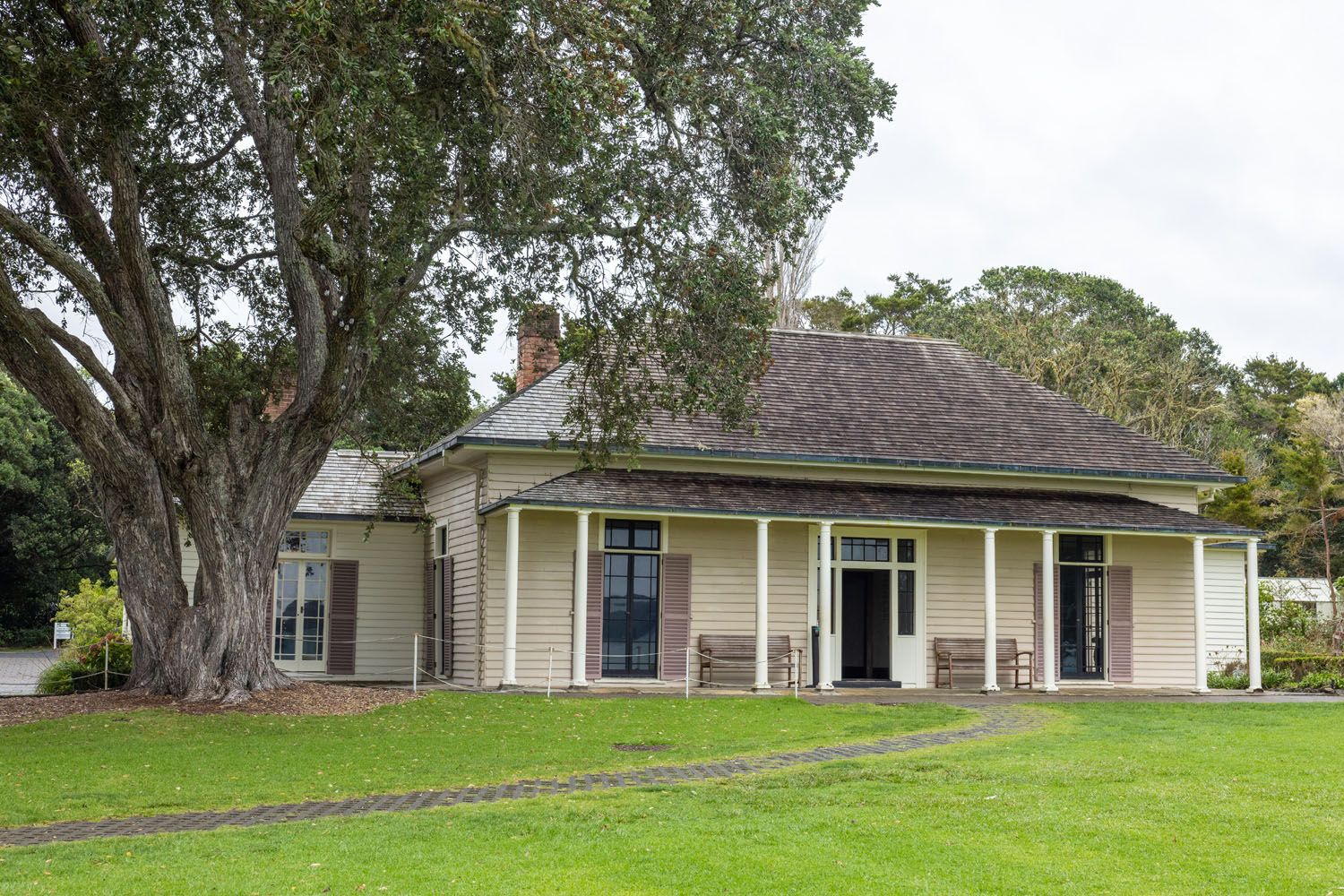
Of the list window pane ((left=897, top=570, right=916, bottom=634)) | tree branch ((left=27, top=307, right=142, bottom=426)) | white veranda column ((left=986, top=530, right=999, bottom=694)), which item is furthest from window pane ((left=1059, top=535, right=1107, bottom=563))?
tree branch ((left=27, top=307, right=142, bottom=426))

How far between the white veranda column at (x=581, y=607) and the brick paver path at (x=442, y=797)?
5.93 metres

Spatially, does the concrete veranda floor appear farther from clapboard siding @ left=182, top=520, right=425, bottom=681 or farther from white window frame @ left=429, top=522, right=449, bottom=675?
clapboard siding @ left=182, top=520, right=425, bottom=681

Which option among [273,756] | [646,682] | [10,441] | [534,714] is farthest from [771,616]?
[10,441]

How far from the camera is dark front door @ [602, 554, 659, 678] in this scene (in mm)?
21000

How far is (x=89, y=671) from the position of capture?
2089 centimetres

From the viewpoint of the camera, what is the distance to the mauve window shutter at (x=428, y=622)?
24438 mm

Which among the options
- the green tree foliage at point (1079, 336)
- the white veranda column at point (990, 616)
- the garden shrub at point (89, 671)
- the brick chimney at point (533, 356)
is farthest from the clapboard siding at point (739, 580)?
the green tree foliage at point (1079, 336)

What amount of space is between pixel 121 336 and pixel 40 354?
3.40ft

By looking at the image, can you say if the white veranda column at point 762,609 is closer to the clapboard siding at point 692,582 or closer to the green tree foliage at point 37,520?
the clapboard siding at point 692,582

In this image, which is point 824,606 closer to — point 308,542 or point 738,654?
point 738,654

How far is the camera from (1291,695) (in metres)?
21.7

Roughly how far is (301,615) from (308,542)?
4.24 ft

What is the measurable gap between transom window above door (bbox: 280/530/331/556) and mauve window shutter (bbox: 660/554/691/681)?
6.91 meters

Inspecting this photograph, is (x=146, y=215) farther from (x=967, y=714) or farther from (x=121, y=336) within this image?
(x=967, y=714)
